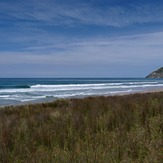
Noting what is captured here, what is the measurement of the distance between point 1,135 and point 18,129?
0.61m

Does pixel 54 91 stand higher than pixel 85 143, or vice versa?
pixel 85 143

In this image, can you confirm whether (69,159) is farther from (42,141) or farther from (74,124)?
(74,124)

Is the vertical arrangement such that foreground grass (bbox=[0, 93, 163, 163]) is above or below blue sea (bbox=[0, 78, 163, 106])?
above

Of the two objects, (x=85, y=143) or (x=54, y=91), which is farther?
(x=54, y=91)

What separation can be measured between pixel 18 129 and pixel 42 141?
961 millimetres

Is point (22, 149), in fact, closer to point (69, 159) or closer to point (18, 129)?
point (69, 159)

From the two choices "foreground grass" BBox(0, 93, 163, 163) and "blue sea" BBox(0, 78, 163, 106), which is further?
"blue sea" BBox(0, 78, 163, 106)

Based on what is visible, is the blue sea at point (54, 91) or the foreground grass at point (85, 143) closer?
the foreground grass at point (85, 143)

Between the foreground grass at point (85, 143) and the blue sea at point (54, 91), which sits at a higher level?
the foreground grass at point (85, 143)

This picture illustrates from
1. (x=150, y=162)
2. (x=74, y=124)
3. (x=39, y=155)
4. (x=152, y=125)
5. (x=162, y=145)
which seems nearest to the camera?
(x=150, y=162)

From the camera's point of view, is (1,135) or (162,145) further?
(1,135)

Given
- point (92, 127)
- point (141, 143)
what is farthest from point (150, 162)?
point (92, 127)

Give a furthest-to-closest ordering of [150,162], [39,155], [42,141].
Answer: [42,141] → [39,155] → [150,162]

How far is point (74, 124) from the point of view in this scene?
596cm
